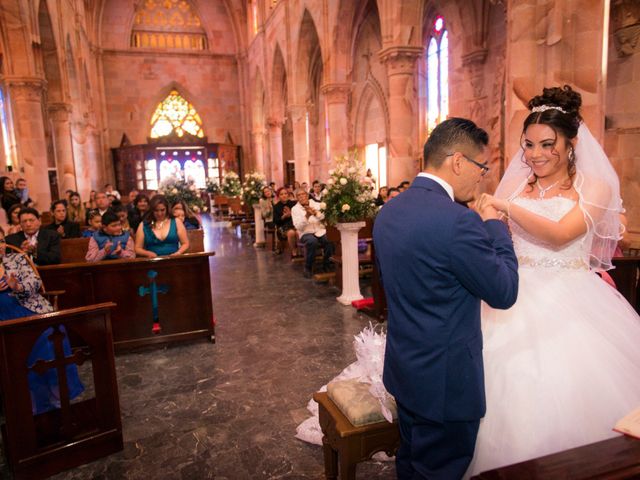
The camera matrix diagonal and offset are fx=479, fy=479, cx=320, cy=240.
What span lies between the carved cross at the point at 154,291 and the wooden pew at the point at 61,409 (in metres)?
1.91

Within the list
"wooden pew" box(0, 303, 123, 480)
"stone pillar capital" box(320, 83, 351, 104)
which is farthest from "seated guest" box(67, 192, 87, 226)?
"stone pillar capital" box(320, 83, 351, 104)

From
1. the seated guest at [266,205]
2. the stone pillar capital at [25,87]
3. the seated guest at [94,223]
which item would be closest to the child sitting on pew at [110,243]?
the seated guest at [94,223]

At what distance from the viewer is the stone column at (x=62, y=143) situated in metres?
13.8

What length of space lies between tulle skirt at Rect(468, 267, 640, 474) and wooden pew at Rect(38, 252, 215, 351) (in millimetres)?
4027

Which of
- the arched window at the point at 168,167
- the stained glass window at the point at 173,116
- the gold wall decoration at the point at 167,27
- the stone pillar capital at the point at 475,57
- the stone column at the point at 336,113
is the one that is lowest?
the arched window at the point at 168,167

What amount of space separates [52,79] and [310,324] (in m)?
12.2

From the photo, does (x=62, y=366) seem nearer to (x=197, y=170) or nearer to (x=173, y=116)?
(x=197, y=170)

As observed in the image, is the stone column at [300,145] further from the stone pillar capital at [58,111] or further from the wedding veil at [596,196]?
the wedding veil at [596,196]

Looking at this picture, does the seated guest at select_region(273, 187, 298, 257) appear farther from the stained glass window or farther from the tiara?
the stained glass window

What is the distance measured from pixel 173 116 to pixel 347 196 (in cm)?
2274

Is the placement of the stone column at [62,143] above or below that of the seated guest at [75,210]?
above

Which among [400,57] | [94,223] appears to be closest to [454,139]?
[94,223]

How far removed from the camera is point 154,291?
5633 mm

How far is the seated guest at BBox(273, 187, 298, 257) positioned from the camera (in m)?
10.6
